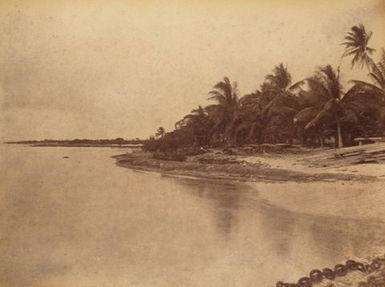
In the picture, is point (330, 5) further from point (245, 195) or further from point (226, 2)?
point (245, 195)

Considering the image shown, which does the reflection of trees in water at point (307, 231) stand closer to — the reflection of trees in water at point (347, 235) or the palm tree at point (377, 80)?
the reflection of trees in water at point (347, 235)

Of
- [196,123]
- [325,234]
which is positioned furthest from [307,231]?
[196,123]

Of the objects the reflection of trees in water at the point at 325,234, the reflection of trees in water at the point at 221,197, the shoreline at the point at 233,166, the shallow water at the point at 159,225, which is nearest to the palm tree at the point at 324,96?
the shoreline at the point at 233,166

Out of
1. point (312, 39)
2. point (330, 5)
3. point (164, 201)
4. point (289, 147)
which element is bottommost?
point (164, 201)

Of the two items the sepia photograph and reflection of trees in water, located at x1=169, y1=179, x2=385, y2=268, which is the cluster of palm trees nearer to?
the sepia photograph

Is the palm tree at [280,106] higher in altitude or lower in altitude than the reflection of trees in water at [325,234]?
higher

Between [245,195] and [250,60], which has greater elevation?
[250,60]

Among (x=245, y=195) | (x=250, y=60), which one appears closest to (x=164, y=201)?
(x=245, y=195)
